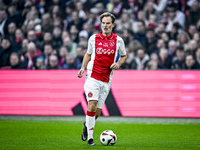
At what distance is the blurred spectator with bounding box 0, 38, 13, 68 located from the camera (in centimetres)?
1316

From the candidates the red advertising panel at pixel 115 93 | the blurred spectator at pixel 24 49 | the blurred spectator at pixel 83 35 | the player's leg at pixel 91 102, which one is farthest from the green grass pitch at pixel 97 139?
the blurred spectator at pixel 83 35

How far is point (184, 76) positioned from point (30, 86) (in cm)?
500

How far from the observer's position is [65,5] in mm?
14891

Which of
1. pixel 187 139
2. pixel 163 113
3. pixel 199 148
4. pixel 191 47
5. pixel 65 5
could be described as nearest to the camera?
pixel 199 148

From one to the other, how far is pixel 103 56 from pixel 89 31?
7671mm

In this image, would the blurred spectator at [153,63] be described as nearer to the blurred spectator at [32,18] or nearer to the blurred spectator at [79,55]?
the blurred spectator at [79,55]

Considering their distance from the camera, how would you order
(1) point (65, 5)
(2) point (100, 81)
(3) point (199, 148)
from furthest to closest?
(1) point (65, 5), (2) point (100, 81), (3) point (199, 148)

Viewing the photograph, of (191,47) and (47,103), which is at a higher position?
(191,47)

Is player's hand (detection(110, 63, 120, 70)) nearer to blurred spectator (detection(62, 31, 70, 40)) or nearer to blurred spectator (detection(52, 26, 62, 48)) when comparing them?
blurred spectator (detection(62, 31, 70, 40))

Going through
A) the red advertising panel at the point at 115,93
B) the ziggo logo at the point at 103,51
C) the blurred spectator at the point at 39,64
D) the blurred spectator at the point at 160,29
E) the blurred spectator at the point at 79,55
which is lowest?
the red advertising panel at the point at 115,93

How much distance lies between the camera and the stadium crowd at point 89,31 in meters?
12.7

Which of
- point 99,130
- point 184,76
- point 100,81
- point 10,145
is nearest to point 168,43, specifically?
point 184,76

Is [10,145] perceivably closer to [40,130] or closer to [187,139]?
[40,130]

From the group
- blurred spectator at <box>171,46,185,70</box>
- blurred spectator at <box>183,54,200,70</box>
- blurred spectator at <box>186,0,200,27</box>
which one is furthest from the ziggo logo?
blurred spectator at <box>186,0,200,27</box>
